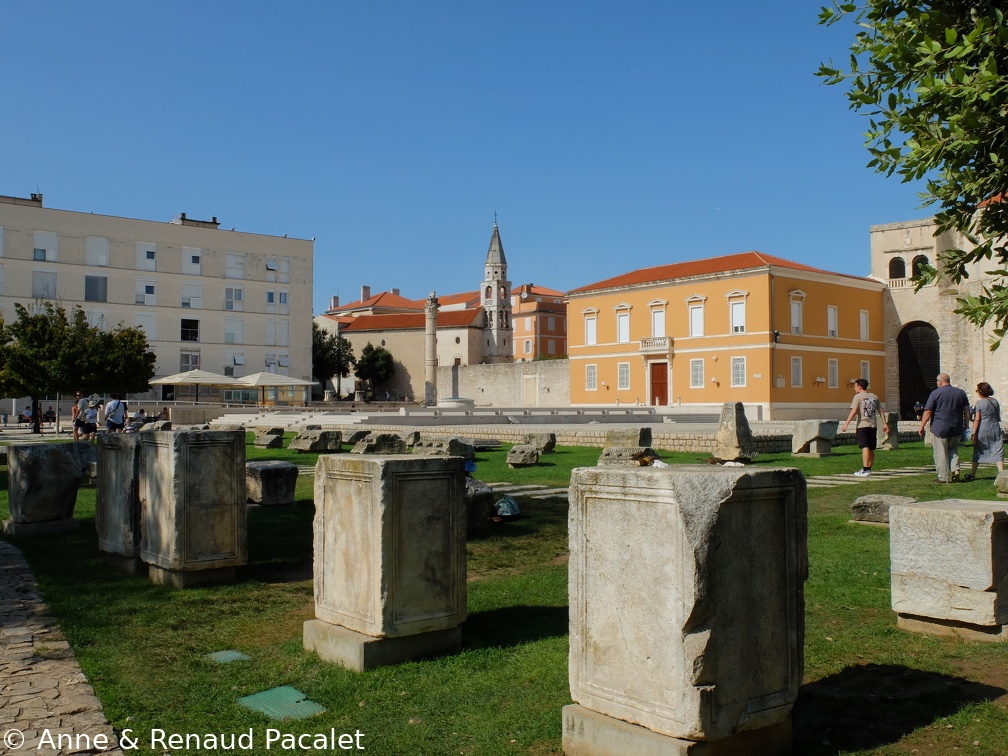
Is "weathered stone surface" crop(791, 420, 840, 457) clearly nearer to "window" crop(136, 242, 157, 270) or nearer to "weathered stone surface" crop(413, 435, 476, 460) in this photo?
"weathered stone surface" crop(413, 435, 476, 460)

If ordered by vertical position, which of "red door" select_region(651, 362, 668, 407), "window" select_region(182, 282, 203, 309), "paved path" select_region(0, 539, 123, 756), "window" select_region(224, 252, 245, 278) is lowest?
"paved path" select_region(0, 539, 123, 756)

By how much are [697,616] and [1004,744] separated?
134 cm

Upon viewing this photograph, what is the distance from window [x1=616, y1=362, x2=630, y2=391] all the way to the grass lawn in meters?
39.6

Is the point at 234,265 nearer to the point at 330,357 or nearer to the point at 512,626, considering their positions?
the point at 330,357

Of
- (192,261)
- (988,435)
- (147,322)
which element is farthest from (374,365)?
(988,435)

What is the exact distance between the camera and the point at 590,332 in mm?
49094

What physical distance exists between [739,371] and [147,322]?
34042mm

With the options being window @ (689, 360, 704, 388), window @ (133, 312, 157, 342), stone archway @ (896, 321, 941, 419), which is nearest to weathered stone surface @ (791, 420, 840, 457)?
window @ (689, 360, 704, 388)

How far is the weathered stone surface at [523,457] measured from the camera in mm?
15047

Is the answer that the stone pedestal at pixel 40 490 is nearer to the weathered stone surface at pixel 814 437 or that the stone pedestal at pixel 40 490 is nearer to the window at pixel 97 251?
the weathered stone surface at pixel 814 437

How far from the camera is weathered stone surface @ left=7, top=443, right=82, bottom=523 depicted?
8.62 metres

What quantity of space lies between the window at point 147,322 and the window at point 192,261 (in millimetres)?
3462

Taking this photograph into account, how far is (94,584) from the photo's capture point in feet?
21.0

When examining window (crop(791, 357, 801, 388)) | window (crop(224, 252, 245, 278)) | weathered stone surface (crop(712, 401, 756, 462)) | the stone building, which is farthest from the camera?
window (crop(224, 252, 245, 278))
